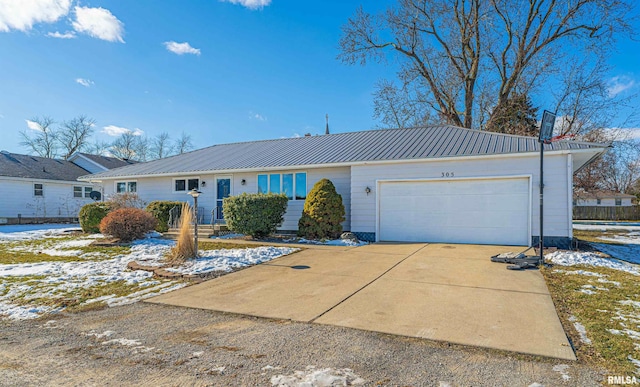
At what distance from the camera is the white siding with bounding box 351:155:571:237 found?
9.43 meters

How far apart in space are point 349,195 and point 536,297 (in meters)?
7.73

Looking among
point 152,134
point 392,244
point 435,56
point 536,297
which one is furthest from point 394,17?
point 152,134

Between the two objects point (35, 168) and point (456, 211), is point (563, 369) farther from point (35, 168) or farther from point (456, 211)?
point (35, 168)

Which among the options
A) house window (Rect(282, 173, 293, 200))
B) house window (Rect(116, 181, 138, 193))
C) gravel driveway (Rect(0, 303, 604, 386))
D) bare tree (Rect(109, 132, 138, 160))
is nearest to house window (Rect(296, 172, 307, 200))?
house window (Rect(282, 173, 293, 200))

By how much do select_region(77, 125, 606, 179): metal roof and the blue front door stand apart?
0.63 metres

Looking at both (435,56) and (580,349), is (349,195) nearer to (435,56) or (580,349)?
(580,349)

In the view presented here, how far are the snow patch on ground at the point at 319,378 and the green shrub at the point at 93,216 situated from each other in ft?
43.9

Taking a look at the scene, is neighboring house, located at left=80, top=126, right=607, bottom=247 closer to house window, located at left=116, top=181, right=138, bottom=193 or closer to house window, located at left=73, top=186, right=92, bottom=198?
house window, located at left=116, top=181, right=138, bottom=193

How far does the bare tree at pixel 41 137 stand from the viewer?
126ft

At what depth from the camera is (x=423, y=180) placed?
10.9 m

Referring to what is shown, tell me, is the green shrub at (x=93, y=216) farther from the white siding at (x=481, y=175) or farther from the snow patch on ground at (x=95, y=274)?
the white siding at (x=481, y=175)

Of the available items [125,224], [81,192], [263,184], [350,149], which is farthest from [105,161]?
[350,149]

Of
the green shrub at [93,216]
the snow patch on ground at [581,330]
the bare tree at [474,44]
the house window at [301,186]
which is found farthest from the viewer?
the bare tree at [474,44]

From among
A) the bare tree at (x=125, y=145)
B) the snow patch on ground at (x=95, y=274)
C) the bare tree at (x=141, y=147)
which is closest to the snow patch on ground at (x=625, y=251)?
the snow patch on ground at (x=95, y=274)
